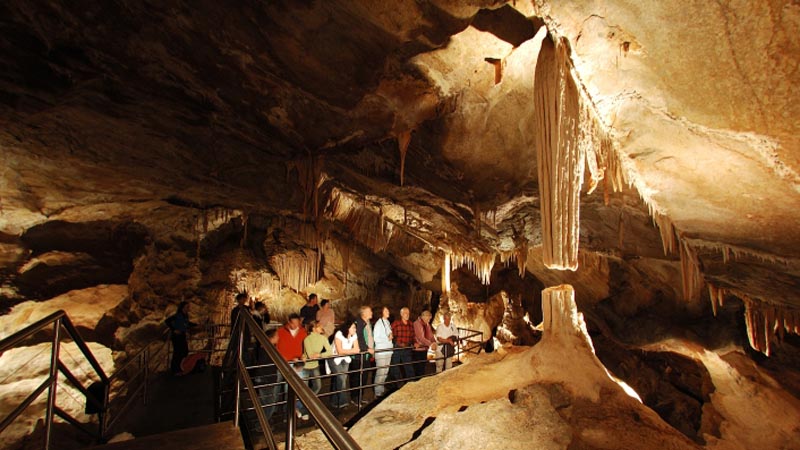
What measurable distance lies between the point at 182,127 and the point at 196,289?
5.62m

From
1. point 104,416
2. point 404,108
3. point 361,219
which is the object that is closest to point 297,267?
point 361,219

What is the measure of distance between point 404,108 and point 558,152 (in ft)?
8.61

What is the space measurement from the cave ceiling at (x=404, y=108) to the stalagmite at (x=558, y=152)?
23 centimetres

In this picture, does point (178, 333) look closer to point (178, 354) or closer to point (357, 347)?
point (178, 354)

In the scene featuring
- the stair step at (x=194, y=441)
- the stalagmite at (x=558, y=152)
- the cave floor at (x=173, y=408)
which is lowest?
the cave floor at (x=173, y=408)

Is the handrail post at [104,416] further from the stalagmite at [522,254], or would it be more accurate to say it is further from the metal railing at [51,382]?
the stalagmite at [522,254]

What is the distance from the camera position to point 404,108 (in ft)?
19.3

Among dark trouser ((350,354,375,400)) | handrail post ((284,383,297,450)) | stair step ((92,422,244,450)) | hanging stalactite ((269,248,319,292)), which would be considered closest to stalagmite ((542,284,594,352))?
dark trouser ((350,354,375,400))

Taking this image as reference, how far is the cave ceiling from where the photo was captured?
3.31 metres

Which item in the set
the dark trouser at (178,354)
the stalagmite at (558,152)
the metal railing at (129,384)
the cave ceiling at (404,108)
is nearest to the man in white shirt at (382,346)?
the stalagmite at (558,152)

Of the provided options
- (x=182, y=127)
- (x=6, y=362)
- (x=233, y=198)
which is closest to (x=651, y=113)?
(x=182, y=127)

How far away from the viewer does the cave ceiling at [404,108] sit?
10.9 ft

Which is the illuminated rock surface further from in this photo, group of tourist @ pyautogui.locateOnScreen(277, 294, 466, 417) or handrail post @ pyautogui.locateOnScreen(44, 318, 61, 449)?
handrail post @ pyautogui.locateOnScreen(44, 318, 61, 449)

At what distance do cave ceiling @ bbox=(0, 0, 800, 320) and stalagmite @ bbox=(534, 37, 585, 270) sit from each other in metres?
0.23
